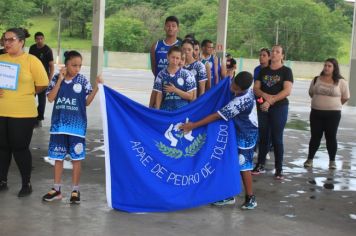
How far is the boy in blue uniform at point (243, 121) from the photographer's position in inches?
218

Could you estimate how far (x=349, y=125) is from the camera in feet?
45.2

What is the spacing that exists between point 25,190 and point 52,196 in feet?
1.27

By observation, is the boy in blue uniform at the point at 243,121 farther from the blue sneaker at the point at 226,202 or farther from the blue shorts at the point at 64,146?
the blue shorts at the point at 64,146

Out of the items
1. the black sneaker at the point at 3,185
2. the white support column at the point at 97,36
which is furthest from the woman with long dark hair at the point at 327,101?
the white support column at the point at 97,36

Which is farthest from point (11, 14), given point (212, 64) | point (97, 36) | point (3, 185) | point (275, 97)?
point (3, 185)

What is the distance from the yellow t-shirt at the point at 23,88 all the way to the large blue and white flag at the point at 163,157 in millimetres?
816

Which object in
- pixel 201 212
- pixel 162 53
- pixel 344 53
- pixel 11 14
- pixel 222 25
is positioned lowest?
pixel 201 212

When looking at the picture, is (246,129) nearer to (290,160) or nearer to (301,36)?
(290,160)

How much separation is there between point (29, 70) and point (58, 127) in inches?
27.9

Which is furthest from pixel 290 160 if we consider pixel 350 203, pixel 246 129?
pixel 246 129

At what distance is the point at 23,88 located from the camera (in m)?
5.62

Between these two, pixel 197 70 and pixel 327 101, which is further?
pixel 327 101

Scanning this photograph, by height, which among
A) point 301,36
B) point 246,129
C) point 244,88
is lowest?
point 246,129

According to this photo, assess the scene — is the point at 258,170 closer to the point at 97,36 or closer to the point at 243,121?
the point at 243,121
